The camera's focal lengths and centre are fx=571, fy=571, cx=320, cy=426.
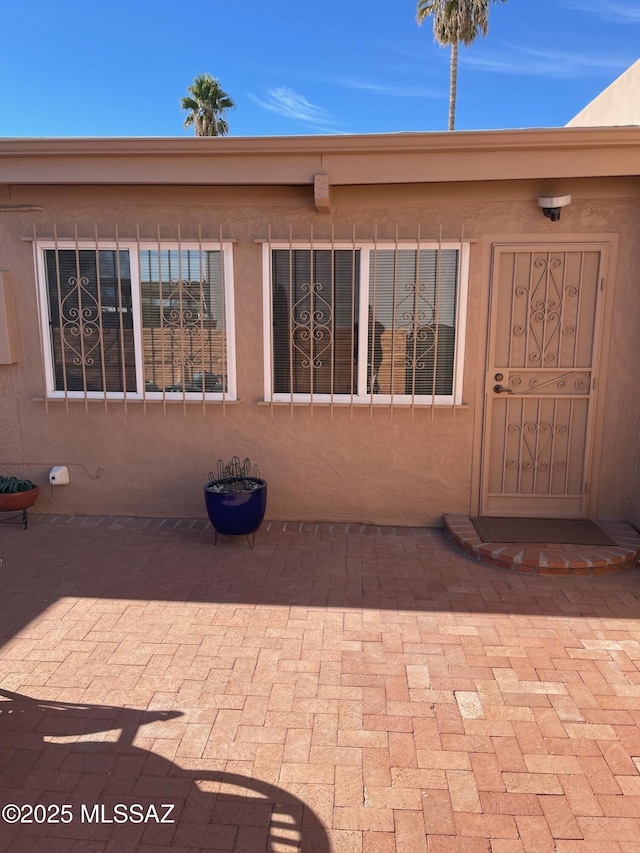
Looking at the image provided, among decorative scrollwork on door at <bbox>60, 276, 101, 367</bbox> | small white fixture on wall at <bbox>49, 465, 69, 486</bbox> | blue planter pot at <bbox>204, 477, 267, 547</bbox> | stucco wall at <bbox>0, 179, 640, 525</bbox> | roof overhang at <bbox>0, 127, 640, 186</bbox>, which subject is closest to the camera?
roof overhang at <bbox>0, 127, 640, 186</bbox>

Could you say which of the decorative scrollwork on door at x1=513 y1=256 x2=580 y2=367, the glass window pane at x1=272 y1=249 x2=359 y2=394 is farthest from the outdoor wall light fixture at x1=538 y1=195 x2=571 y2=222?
the glass window pane at x1=272 y1=249 x2=359 y2=394

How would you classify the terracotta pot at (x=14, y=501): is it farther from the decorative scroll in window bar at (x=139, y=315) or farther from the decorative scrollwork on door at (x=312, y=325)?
the decorative scrollwork on door at (x=312, y=325)

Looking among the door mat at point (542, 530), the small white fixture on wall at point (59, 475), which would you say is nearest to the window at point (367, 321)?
the door mat at point (542, 530)

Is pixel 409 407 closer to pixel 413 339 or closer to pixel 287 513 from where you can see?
pixel 413 339

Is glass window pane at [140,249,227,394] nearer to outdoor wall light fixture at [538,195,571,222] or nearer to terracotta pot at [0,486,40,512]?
terracotta pot at [0,486,40,512]

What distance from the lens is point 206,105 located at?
74.6ft

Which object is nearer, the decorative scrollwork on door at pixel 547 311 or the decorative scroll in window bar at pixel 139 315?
the decorative scrollwork on door at pixel 547 311

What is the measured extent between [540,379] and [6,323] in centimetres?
452

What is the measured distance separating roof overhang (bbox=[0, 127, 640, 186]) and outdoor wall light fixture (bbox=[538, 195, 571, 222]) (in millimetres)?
191

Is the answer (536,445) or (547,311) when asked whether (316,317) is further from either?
(536,445)

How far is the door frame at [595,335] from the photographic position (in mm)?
4504

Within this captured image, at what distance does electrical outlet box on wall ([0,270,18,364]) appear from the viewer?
481 cm

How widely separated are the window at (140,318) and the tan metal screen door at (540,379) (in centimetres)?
228

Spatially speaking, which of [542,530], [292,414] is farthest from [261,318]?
[542,530]
